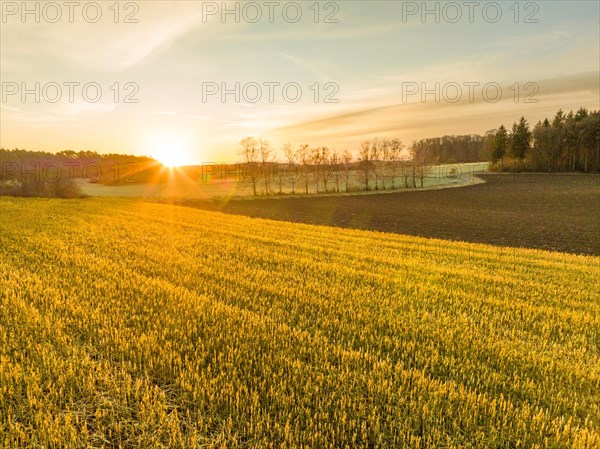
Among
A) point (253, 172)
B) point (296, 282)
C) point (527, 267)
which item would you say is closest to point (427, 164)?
point (253, 172)

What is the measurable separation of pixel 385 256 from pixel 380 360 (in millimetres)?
8701

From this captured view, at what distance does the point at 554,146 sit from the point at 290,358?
138511mm

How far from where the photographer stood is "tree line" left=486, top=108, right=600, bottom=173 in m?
108

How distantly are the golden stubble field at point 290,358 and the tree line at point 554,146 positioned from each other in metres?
127

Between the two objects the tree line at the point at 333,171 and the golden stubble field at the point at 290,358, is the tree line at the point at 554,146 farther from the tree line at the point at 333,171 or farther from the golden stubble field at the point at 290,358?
the golden stubble field at the point at 290,358

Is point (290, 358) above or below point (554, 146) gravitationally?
below

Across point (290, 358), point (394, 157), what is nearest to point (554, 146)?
point (394, 157)

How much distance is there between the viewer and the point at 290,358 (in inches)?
200

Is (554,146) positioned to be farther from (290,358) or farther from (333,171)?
(290,358)

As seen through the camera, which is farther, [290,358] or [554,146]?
[554,146]

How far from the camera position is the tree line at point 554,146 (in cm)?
10756

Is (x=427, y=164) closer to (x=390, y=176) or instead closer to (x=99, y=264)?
(x=390, y=176)

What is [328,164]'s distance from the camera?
314ft

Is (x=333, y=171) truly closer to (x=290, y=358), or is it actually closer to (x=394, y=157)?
(x=394, y=157)
